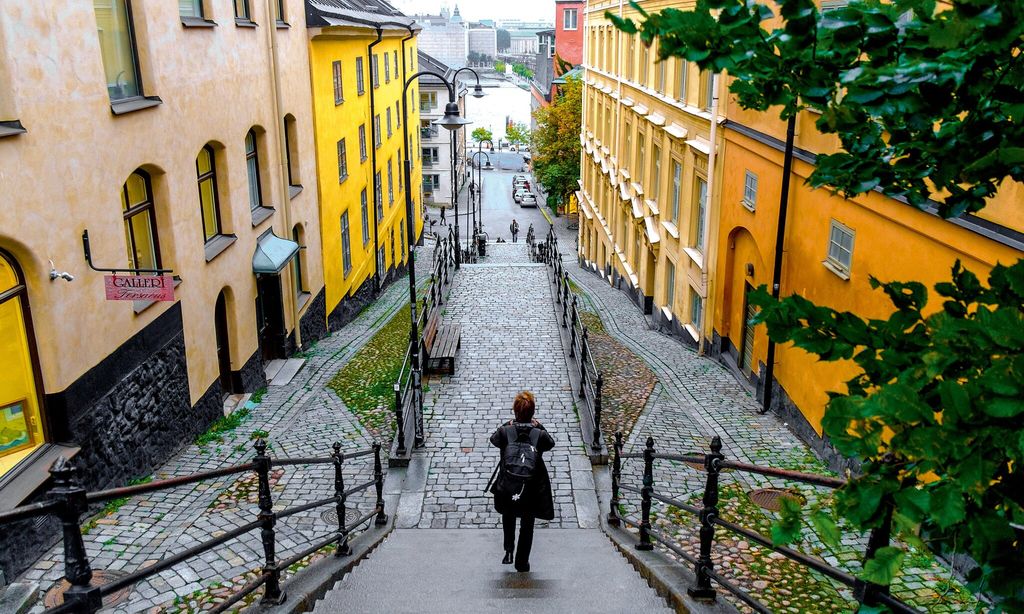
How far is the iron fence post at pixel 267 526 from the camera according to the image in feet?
16.4

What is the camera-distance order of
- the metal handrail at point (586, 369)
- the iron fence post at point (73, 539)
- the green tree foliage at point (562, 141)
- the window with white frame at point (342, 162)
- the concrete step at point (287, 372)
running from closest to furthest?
the iron fence post at point (73, 539) → the metal handrail at point (586, 369) → the concrete step at point (287, 372) → the window with white frame at point (342, 162) → the green tree foliage at point (562, 141)

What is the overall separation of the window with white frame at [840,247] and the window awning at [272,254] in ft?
31.0

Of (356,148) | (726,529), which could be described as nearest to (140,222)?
(726,529)

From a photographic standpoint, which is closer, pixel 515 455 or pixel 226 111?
pixel 515 455

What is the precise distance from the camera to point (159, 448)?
9.83 m

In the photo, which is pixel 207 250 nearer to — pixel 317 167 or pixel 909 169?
pixel 317 167

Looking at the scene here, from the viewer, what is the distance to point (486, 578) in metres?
6.29

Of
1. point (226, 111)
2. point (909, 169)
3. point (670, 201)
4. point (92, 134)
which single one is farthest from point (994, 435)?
point (670, 201)

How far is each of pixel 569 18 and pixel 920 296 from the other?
65.9 m

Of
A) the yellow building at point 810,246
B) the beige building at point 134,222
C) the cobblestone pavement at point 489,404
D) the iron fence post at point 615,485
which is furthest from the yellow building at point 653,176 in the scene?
the beige building at point 134,222

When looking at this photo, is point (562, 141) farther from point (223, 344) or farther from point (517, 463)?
point (517, 463)

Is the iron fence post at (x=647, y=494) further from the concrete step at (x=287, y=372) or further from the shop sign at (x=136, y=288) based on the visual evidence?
the concrete step at (x=287, y=372)

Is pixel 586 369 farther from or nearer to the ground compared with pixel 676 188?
nearer to the ground

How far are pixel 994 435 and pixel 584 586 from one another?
468 centimetres
